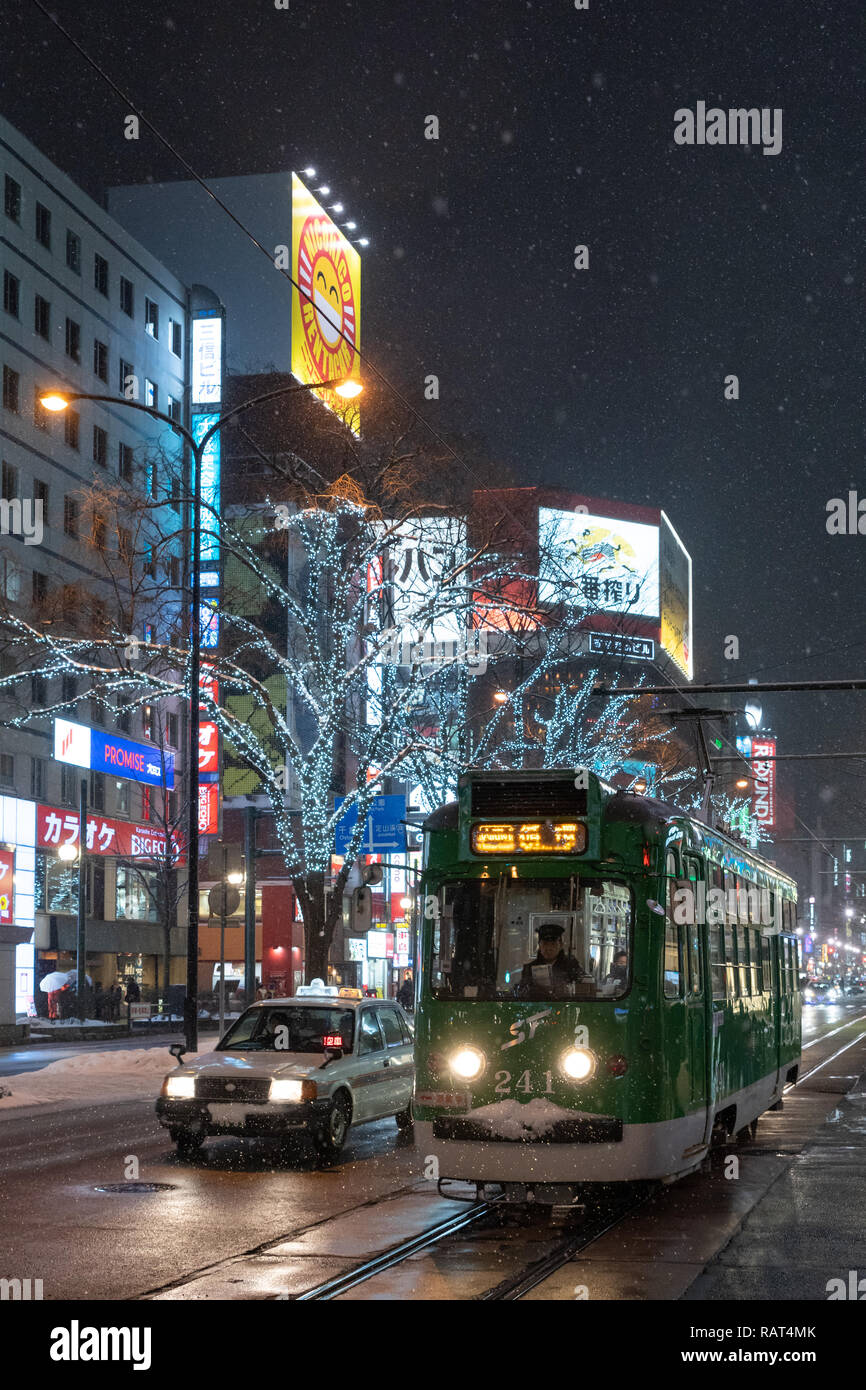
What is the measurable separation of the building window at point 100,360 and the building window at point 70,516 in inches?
211

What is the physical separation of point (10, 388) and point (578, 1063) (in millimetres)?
45523

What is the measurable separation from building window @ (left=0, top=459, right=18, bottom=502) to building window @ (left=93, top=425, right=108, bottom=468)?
6308mm

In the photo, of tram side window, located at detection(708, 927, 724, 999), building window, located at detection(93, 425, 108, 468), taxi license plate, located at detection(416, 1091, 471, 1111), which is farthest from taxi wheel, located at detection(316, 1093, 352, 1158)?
building window, located at detection(93, 425, 108, 468)

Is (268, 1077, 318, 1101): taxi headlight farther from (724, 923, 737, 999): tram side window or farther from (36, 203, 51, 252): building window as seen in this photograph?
(36, 203, 51, 252): building window

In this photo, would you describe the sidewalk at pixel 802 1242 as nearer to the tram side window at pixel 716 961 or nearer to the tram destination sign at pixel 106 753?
the tram side window at pixel 716 961

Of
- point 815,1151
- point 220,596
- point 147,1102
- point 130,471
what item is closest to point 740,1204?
point 815,1151

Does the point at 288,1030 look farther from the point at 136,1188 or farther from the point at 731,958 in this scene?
the point at 731,958

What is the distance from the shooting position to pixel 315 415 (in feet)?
127

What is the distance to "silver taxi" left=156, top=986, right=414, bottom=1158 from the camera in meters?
15.3

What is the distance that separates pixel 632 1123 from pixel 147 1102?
1433 cm

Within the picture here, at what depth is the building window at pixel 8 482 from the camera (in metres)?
51.8

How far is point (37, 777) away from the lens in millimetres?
53656

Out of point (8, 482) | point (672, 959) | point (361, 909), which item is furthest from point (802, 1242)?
point (8, 482)
